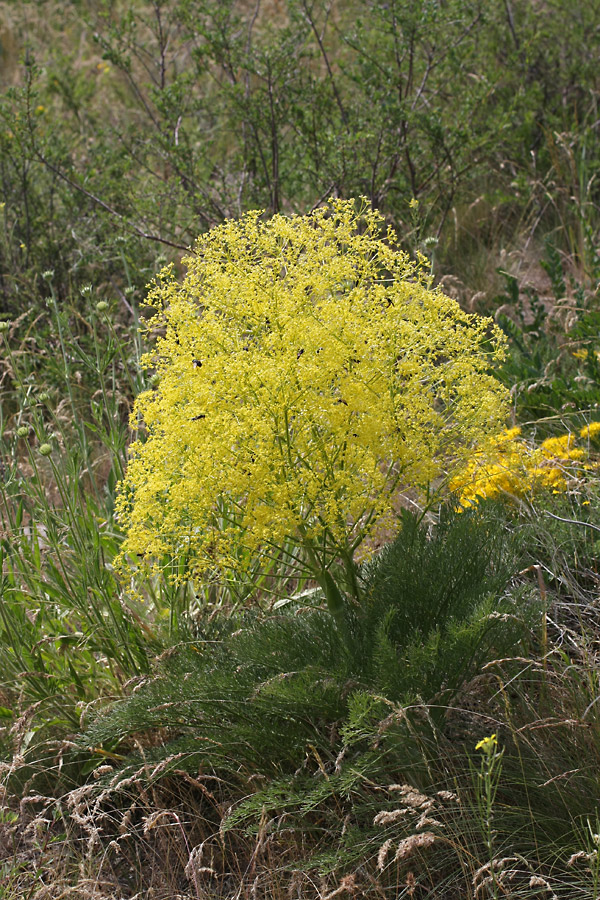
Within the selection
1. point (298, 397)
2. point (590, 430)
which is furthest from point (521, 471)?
point (298, 397)

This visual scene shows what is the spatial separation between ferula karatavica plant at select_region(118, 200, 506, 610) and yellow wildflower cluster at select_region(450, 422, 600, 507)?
64 cm

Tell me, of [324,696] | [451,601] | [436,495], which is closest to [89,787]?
[324,696]

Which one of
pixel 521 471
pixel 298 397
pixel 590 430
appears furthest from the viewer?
pixel 590 430

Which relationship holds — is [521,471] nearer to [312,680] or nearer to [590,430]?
[590,430]

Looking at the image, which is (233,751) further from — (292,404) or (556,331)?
(556,331)

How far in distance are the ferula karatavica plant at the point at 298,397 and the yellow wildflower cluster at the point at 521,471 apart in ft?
2.11

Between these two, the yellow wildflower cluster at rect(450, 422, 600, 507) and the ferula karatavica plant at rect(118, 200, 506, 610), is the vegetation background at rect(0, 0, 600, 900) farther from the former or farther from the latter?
the ferula karatavica plant at rect(118, 200, 506, 610)

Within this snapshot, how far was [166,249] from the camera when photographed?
5.57m

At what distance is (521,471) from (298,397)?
4.61ft

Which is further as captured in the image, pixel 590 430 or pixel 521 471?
pixel 590 430

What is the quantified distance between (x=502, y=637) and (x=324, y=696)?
0.50m

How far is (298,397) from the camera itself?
200 cm

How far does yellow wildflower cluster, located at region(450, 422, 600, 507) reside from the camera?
2887 mm

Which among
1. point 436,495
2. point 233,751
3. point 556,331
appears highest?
point 556,331
